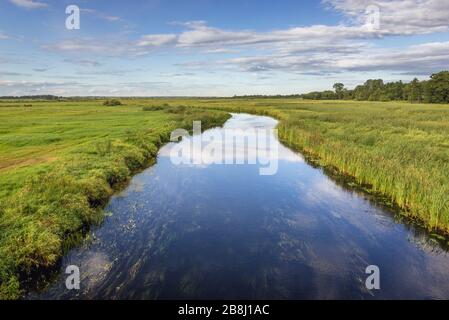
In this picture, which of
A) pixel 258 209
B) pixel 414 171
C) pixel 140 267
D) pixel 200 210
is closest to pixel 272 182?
pixel 258 209

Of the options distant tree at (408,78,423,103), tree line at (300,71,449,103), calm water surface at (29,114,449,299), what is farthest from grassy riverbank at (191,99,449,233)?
distant tree at (408,78,423,103)

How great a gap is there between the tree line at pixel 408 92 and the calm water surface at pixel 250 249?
93.2 meters

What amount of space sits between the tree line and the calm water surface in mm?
93172

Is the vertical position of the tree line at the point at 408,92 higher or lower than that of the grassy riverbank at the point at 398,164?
higher

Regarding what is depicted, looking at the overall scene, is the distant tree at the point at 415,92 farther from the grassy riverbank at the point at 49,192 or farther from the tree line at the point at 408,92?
the grassy riverbank at the point at 49,192

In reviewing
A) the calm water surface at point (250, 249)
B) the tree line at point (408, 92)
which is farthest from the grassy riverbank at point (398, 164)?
the tree line at point (408, 92)

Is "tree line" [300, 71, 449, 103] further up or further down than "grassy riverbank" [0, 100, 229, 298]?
further up

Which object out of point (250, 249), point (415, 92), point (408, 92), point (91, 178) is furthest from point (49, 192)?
point (408, 92)

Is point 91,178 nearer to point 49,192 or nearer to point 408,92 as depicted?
point 49,192

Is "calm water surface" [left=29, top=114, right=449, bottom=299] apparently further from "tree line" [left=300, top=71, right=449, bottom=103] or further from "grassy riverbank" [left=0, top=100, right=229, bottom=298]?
"tree line" [left=300, top=71, right=449, bottom=103]

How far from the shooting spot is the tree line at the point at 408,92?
307 ft

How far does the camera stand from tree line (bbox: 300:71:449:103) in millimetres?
93438

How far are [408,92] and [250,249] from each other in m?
120
